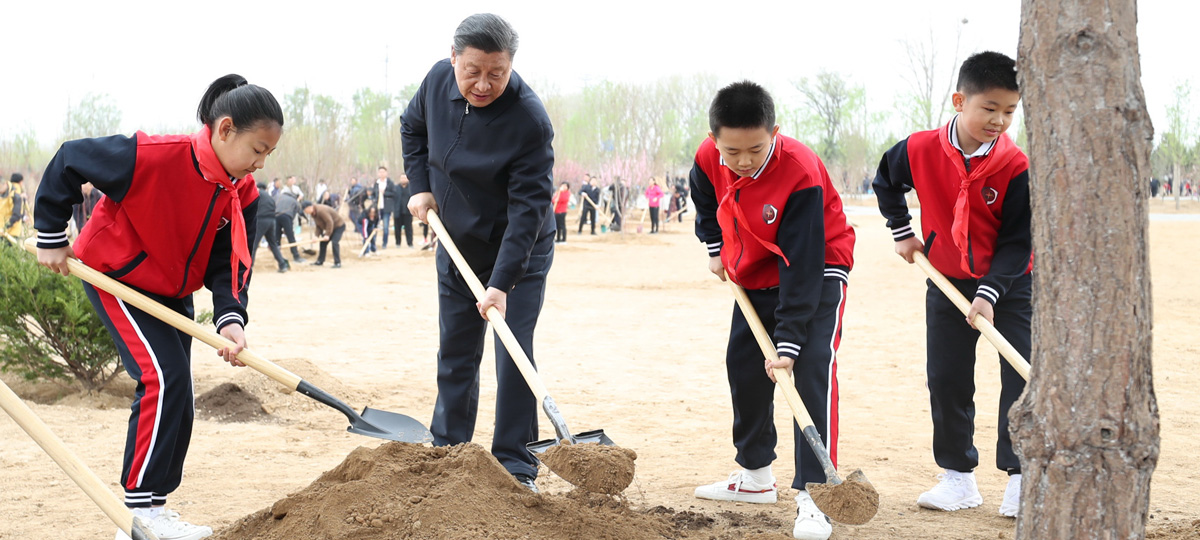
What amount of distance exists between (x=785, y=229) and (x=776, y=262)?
22 cm

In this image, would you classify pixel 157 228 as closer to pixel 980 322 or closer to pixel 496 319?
pixel 496 319

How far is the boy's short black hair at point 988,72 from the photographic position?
11.2ft

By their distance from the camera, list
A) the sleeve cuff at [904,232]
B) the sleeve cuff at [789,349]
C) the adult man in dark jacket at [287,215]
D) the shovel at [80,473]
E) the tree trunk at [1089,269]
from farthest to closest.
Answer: the adult man in dark jacket at [287,215] < the sleeve cuff at [904,232] < the sleeve cuff at [789,349] < the shovel at [80,473] < the tree trunk at [1089,269]

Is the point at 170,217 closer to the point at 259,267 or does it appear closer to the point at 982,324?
the point at 982,324

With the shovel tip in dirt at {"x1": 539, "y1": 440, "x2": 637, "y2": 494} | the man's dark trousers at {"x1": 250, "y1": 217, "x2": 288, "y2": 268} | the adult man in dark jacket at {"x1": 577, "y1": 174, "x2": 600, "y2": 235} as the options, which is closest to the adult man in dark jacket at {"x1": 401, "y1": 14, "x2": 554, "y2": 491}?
the shovel tip in dirt at {"x1": 539, "y1": 440, "x2": 637, "y2": 494}

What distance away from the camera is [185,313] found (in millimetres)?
3645

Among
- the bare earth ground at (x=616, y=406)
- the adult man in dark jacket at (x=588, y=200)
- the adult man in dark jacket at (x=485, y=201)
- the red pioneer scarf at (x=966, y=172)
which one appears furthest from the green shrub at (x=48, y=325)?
the adult man in dark jacket at (x=588, y=200)

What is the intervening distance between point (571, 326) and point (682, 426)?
4.50m

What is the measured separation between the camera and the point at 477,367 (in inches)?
156

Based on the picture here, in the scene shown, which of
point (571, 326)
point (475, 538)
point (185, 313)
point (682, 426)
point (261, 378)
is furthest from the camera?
point (571, 326)

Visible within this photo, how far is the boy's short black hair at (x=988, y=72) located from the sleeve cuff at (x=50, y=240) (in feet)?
10.7

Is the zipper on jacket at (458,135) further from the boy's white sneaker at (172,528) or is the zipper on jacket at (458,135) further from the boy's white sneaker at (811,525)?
the boy's white sneaker at (811,525)

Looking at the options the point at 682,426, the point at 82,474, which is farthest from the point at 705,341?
the point at 82,474

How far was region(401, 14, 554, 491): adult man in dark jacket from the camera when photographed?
141 inches
